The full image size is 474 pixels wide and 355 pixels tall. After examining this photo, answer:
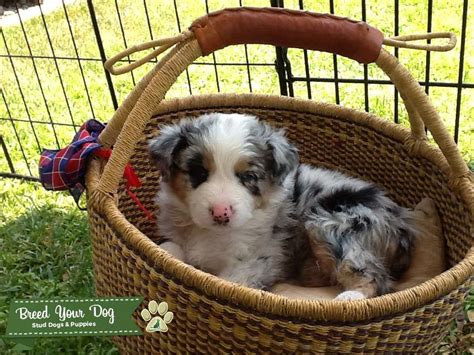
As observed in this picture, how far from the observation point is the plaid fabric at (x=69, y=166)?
7.30 ft

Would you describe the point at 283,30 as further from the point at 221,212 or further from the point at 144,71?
the point at 144,71

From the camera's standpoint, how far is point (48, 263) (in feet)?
10.0

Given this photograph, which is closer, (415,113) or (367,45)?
(367,45)

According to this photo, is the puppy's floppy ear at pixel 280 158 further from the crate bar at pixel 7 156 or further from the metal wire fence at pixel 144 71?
the crate bar at pixel 7 156

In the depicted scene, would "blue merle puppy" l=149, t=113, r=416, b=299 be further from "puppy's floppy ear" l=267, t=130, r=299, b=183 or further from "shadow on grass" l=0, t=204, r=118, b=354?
"shadow on grass" l=0, t=204, r=118, b=354

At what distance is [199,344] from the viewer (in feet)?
5.75

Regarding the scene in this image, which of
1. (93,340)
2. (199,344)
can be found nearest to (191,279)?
(199,344)

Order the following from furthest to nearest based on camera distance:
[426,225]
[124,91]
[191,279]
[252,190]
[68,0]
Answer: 1. [68,0]
2. [124,91]
3. [426,225]
4. [252,190]
5. [191,279]

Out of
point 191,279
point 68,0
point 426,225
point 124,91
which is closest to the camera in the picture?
point 191,279

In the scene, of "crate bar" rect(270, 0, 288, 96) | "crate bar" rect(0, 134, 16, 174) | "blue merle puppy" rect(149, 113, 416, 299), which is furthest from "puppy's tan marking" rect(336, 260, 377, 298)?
"crate bar" rect(0, 134, 16, 174)

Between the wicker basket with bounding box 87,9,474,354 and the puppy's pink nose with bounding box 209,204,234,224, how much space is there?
0.99 ft

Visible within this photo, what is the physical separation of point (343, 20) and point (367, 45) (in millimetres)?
115

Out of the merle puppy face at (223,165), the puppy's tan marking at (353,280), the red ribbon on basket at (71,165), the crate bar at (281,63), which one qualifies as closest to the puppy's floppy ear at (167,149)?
the merle puppy face at (223,165)

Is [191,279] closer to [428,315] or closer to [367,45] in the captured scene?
[428,315]
